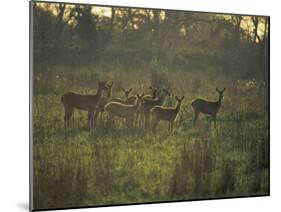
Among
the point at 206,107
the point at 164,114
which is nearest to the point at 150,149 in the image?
the point at 164,114

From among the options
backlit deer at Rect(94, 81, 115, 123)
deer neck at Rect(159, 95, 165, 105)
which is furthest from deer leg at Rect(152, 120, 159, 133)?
backlit deer at Rect(94, 81, 115, 123)

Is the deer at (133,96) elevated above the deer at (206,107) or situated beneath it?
elevated above

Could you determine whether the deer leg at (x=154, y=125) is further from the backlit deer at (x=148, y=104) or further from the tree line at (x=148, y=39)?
the tree line at (x=148, y=39)

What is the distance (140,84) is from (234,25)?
1.27 meters

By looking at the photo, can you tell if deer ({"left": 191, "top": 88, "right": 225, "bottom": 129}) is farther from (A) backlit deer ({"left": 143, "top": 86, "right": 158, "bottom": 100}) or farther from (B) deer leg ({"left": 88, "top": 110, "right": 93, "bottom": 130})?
(B) deer leg ({"left": 88, "top": 110, "right": 93, "bottom": 130})

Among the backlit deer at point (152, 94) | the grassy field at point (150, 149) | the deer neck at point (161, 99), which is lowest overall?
the grassy field at point (150, 149)

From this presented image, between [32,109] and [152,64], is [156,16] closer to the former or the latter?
[152,64]

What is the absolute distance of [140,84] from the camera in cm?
582

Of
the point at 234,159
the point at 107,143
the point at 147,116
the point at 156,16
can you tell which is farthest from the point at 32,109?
the point at 234,159

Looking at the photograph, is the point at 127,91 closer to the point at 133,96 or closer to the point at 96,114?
the point at 133,96

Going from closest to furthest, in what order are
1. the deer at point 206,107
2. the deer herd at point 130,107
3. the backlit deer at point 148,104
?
the deer herd at point 130,107 < the backlit deer at point 148,104 < the deer at point 206,107

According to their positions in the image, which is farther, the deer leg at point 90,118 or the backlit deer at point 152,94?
the backlit deer at point 152,94

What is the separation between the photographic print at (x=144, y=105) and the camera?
18.1ft

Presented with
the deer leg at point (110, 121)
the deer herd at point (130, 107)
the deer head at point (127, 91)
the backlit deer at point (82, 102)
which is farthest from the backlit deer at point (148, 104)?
the backlit deer at point (82, 102)
